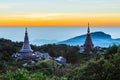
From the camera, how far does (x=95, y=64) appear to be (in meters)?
15.5

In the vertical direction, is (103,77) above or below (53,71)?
above

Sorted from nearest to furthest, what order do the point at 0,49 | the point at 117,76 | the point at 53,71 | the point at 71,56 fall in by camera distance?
the point at 117,76 → the point at 53,71 → the point at 71,56 → the point at 0,49

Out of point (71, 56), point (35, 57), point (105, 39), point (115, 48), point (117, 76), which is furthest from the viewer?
point (105, 39)

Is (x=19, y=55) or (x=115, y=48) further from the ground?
(x=115, y=48)

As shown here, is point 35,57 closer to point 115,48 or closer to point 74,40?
point 115,48

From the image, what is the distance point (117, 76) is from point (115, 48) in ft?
11.5

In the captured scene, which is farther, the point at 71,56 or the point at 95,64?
the point at 71,56

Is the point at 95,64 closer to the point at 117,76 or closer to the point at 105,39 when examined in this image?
the point at 117,76

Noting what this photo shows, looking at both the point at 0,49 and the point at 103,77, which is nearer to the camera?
the point at 103,77

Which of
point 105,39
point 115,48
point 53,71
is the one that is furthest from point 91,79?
point 105,39

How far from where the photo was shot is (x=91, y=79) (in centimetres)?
1479

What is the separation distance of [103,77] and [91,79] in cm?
47

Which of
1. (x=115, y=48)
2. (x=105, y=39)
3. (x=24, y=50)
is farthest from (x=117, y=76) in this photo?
(x=105, y=39)

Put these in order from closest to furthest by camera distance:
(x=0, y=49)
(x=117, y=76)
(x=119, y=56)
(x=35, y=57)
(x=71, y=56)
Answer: (x=117, y=76) → (x=119, y=56) → (x=35, y=57) → (x=71, y=56) → (x=0, y=49)
